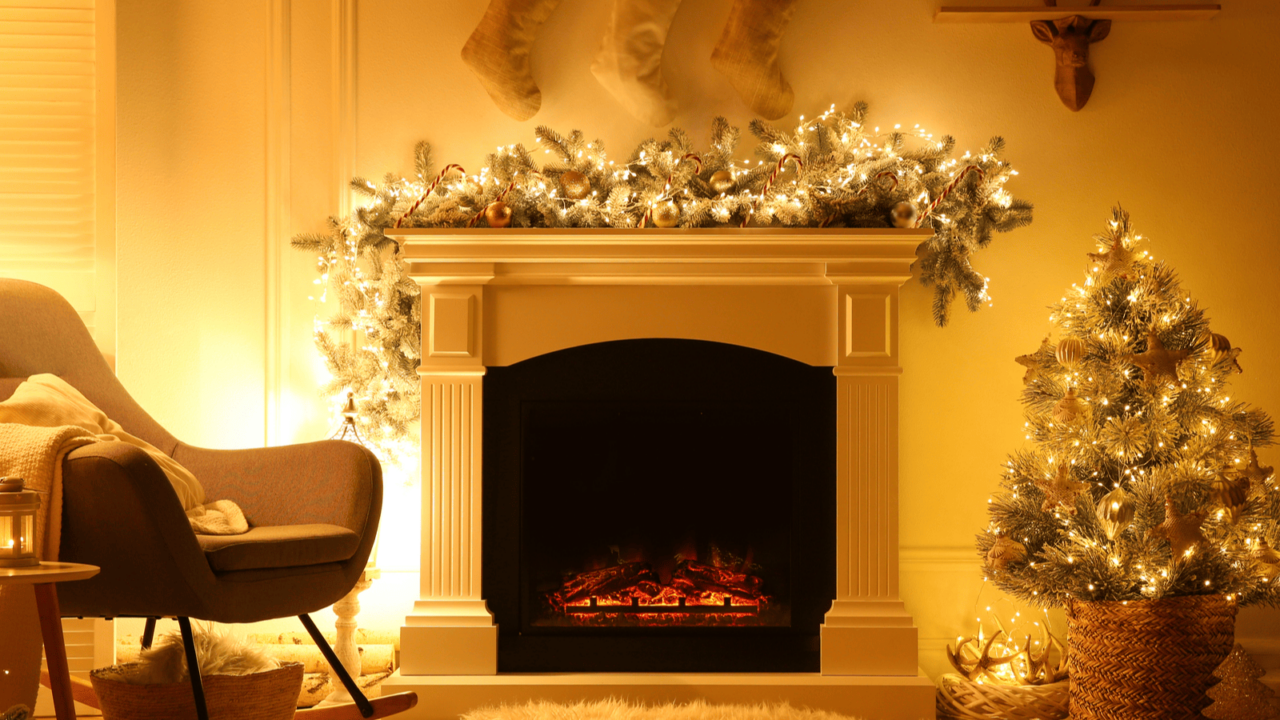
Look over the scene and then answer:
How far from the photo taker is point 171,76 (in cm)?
305

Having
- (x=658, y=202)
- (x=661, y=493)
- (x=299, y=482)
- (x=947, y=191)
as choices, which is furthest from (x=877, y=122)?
(x=299, y=482)

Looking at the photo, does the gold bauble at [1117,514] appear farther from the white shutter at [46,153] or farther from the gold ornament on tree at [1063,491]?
the white shutter at [46,153]

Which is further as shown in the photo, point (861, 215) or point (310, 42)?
point (310, 42)

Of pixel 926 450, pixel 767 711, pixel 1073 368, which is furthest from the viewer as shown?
pixel 926 450

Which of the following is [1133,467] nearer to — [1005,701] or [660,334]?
[1005,701]

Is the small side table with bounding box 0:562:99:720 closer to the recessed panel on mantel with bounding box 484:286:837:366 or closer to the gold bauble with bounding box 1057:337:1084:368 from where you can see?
the recessed panel on mantel with bounding box 484:286:837:366

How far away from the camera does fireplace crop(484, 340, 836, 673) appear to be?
103 inches

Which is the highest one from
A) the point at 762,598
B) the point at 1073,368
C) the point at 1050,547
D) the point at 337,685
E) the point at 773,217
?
the point at 773,217

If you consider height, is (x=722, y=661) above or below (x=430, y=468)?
below

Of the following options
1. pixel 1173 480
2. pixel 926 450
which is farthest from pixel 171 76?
pixel 1173 480

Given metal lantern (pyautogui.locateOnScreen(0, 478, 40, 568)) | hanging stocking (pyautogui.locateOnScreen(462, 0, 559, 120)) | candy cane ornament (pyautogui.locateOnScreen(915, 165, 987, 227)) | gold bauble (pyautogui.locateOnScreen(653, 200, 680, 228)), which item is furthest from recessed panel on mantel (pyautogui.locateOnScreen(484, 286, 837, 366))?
metal lantern (pyautogui.locateOnScreen(0, 478, 40, 568))

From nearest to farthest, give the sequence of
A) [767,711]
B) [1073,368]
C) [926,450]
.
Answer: [767,711], [1073,368], [926,450]

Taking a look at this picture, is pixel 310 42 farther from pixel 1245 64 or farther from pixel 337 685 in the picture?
pixel 1245 64

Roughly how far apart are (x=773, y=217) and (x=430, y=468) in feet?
3.87
